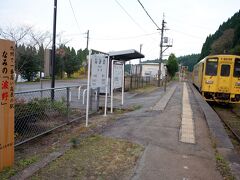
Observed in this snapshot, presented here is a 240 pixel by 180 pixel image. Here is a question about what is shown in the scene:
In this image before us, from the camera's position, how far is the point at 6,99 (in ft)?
14.7

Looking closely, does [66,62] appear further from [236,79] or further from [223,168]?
[223,168]

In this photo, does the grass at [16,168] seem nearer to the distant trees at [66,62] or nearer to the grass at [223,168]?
the grass at [223,168]

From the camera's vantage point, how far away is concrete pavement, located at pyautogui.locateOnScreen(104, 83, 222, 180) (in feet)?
15.3

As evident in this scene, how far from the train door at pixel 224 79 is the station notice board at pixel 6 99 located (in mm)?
13994

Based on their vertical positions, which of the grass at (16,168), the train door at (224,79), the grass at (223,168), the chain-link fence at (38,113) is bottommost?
the grass at (223,168)

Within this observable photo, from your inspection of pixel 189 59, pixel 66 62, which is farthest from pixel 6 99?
pixel 189 59

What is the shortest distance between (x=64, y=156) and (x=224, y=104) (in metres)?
15.6

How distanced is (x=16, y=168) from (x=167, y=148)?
2.95m

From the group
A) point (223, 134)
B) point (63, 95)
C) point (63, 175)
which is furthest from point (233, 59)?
point (63, 175)

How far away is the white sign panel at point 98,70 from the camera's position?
8.84m

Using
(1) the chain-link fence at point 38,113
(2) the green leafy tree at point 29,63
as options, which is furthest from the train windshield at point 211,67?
(2) the green leafy tree at point 29,63

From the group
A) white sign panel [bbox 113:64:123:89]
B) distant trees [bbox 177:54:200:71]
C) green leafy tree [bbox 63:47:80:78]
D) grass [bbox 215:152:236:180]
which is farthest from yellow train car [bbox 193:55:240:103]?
distant trees [bbox 177:54:200:71]

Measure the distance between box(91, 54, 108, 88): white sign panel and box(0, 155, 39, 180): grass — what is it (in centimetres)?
405

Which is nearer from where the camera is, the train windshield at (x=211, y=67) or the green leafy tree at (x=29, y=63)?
the train windshield at (x=211, y=67)
